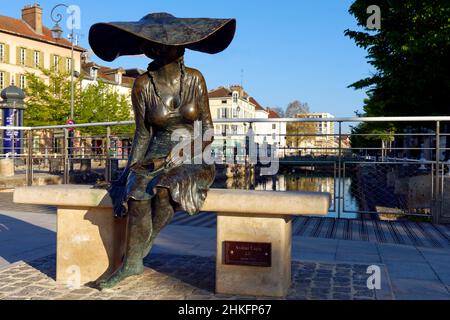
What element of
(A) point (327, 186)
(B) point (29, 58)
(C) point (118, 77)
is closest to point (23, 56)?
(B) point (29, 58)

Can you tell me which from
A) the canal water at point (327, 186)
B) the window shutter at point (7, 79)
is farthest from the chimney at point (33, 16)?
the canal water at point (327, 186)

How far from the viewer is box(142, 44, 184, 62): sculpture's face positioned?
14.6ft

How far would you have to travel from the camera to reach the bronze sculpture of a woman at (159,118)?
4051 millimetres

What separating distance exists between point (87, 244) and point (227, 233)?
149 centimetres

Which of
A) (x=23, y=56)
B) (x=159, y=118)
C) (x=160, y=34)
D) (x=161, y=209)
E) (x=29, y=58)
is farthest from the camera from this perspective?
(x=29, y=58)

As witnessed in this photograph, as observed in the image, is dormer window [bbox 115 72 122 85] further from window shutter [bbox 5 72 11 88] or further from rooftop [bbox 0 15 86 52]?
window shutter [bbox 5 72 11 88]

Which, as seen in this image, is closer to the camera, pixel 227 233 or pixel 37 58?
pixel 227 233

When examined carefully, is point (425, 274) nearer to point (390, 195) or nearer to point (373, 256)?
point (373, 256)

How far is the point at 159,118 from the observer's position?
451 centimetres

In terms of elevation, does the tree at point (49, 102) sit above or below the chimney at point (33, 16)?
below

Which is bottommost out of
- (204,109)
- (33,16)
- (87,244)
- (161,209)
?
(87,244)

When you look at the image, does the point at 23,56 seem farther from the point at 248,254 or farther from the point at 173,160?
the point at 248,254

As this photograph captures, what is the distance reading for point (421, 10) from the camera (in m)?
15.2

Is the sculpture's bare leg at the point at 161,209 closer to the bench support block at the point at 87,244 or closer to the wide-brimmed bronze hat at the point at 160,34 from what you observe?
the bench support block at the point at 87,244
